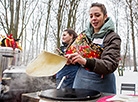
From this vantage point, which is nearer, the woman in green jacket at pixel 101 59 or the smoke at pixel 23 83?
the woman in green jacket at pixel 101 59

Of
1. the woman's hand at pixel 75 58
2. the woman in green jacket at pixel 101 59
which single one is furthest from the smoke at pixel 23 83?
the woman's hand at pixel 75 58

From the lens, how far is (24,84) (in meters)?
2.51

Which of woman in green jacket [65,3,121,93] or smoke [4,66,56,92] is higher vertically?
woman in green jacket [65,3,121,93]

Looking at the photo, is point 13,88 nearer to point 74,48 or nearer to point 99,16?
point 74,48

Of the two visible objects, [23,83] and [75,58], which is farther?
[23,83]

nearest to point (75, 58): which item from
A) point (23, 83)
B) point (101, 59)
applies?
point (101, 59)

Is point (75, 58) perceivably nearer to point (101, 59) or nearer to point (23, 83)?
point (101, 59)

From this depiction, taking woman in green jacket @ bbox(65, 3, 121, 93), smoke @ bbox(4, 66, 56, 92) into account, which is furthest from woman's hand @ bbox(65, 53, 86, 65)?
smoke @ bbox(4, 66, 56, 92)

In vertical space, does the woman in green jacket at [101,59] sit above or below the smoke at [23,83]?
above

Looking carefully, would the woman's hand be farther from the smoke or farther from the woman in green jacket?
the smoke

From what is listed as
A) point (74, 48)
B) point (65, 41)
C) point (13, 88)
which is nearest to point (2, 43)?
point (13, 88)

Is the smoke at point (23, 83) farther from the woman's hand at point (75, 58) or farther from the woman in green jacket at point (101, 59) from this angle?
the woman's hand at point (75, 58)

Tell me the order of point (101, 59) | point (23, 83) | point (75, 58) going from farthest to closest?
1. point (23, 83)
2. point (101, 59)
3. point (75, 58)

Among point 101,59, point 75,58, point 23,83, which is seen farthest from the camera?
point 23,83
